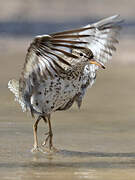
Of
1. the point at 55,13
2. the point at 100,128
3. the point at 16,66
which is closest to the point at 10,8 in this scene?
the point at 55,13

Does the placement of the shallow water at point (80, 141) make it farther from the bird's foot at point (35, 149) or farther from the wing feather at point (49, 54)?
the wing feather at point (49, 54)

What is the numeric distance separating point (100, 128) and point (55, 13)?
13030 millimetres

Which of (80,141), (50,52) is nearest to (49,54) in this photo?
(50,52)

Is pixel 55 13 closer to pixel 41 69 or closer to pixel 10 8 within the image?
pixel 10 8

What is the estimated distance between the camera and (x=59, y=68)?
333 inches

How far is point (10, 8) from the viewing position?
76.3 ft

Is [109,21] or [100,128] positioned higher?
[109,21]

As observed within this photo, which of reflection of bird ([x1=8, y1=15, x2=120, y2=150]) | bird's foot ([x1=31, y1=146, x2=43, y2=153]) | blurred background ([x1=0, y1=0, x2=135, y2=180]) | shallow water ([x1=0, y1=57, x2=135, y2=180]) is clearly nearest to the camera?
shallow water ([x1=0, y1=57, x2=135, y2=180])

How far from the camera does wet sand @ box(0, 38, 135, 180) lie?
7605 millimetres

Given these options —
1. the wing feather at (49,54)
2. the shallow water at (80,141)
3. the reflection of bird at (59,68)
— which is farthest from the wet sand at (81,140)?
the wing feather at (49,54)

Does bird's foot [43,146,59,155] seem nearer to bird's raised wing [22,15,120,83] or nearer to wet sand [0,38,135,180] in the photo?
wet sand [0,38,135,180]

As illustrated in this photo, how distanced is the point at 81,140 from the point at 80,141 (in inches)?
1.9

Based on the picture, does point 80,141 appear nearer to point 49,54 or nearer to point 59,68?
point 59,68

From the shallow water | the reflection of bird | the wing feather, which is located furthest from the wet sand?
the wing feather
